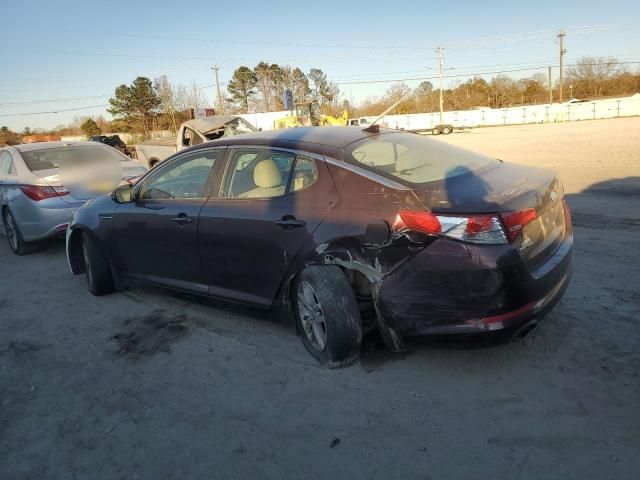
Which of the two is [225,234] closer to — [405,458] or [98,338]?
[98,338]

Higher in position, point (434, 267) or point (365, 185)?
point (365, 185)

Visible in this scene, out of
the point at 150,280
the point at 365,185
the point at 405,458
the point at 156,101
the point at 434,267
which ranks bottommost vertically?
the point at 405,458

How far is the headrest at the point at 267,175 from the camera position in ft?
11.7

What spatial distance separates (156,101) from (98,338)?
7343 centimetres

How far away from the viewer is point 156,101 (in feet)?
234

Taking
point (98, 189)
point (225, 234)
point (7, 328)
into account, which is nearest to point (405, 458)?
point (225, 234)

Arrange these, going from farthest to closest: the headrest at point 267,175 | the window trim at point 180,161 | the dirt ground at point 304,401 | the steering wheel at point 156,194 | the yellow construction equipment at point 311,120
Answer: the yellow construction equipment at point 311,120 < the steering wheel at point 156,194 < the window trim at point 180,161 < the headrest at point 267,175 < the dirt ground at point 304,401

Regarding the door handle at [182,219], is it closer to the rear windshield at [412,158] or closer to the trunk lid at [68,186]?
the rear windshield at [412,158]

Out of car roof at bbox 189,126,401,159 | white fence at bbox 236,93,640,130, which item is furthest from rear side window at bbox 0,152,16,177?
white fence at bbox 236,93,640,130

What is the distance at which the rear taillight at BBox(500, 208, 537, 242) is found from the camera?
8.86ft

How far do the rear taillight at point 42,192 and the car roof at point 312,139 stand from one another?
11.1 feet

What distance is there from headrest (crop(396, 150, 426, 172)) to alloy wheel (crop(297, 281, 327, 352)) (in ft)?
3.22

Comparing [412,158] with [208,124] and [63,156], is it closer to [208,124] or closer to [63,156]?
[63,156]

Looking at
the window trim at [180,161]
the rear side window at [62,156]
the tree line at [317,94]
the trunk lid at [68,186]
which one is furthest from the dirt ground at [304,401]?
the tree line at [317,94]
